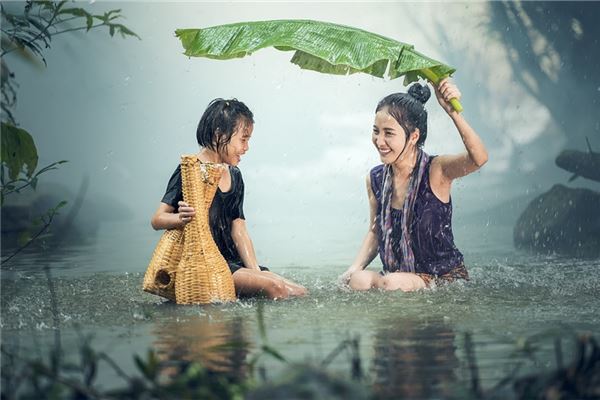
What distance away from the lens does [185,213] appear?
6.44 metres

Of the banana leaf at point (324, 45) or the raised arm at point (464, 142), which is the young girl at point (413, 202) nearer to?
the raised arm at point (464, 142)

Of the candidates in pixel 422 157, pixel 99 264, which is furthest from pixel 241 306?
pixel 99 264

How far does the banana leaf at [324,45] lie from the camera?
679cm

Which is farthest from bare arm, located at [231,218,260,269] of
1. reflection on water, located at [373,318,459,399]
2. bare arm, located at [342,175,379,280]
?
reflection on water, located at [373,318,459,399]

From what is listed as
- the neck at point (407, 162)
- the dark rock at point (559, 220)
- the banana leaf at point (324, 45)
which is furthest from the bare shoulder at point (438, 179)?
the dark rock at point (559, 220)

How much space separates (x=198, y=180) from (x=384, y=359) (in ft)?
7.88

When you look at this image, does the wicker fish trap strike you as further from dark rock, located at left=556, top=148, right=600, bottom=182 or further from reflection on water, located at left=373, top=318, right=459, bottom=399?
dark rock, located at left=556, top=148, right=600, bottom=182

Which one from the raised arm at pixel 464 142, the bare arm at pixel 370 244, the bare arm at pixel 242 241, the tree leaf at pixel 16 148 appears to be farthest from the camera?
the bare arm at pixel 370 244

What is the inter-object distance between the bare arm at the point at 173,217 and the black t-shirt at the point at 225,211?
0.11 meters

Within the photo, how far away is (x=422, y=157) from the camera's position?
7.30 metres

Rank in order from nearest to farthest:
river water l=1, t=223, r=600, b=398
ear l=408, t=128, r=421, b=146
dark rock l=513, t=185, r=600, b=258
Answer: river water l=1, t=223, r=600, b=398 < ear l=408, t=128, r=421, b=146 < dark rock l=513, t=185, r=600, b=258

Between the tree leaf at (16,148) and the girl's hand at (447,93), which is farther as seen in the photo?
the girl's hand at (447,93)

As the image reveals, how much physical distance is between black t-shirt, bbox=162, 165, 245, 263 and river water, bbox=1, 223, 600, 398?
1.76 feet

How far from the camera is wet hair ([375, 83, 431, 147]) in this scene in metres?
7.25
